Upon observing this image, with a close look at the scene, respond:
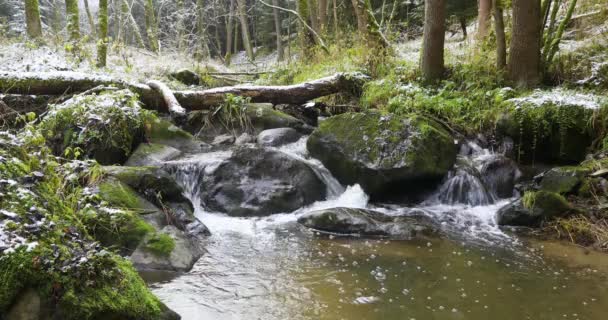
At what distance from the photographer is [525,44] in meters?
8.59

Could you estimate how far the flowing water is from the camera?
400 cm

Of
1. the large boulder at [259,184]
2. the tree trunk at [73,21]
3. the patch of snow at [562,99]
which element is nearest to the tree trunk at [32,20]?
the tree trunk at [73,21]

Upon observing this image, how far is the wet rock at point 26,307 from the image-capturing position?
276 cm

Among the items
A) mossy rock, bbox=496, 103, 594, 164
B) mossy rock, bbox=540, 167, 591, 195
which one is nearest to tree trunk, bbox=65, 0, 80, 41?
mossy rock, bbox=496, 103, 594, 164

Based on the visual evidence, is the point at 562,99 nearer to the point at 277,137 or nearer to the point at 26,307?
the point at 277,137

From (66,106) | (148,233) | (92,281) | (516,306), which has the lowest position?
(516,306)

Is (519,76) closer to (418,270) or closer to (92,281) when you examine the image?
(418,270)

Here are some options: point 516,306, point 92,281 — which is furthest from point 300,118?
point 92,281

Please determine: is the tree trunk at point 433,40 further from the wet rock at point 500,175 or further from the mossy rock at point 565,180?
the mossy rock at point 565,180

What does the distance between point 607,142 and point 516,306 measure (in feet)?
14.4

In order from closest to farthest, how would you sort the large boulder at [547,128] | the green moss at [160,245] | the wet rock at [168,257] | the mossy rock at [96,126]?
the wet rock at [168,257] → the green moss at [160,245] → the large boulder at [547,128] → the mossy rock at [96,126]

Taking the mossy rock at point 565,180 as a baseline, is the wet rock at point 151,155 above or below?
above

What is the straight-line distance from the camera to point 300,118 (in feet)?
37.8

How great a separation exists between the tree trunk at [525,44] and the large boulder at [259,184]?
451cm
